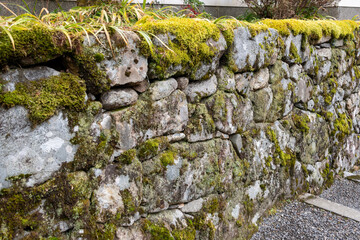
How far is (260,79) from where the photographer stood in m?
3.37

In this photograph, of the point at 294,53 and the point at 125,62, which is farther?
the point at 294,53

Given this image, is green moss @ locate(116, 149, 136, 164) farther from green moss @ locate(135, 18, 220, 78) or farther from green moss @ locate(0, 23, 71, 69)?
green moss @ locate(0, 23, 71, 69)

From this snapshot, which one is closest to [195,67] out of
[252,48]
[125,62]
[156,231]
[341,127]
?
[125,62]

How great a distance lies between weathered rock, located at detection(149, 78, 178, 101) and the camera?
2.32 m

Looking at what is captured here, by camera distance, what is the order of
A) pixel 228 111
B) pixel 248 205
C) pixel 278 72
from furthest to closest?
pixel 278 72, pixel 248 205, pixel 228 111

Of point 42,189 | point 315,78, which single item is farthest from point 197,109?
point 315,78

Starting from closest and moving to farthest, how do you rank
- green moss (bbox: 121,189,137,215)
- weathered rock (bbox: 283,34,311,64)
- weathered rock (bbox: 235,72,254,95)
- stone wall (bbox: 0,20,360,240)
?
stone wall (bbox: 0,20,360,240) → green moss (bbox: 121,189,137,215) → weathered rock (bbox: 235,72,254,95) → weathered rock (bbox: 283,34,311,64)

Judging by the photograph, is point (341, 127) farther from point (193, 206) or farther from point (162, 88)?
point (162, 88)

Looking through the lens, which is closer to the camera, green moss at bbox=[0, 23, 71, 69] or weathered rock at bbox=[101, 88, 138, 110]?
green moss at bbox=[0, 23, 71, 69]

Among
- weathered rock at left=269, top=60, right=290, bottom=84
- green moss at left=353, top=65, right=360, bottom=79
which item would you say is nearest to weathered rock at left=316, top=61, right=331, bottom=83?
weathered rock at left=269, top=60, right=290, bottom=84

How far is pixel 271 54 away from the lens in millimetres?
3377

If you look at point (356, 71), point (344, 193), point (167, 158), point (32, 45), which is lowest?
point (344, 193)

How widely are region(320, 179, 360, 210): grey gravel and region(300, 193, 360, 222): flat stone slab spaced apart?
258mm

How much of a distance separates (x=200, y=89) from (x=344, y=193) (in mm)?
2928
